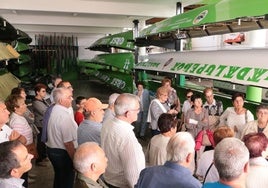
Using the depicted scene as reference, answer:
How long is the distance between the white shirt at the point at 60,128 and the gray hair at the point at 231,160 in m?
1.77

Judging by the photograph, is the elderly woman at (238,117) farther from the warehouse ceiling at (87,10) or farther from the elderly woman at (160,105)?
the warehouse ceiling at (87,10)

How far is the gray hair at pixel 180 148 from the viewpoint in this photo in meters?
1.94

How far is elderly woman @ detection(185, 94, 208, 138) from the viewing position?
168 inches

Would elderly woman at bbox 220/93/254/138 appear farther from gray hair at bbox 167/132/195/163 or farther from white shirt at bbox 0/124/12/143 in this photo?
white shirt at bbox 0/124/12/143

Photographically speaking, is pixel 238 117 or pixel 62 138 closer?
pixel 62 138

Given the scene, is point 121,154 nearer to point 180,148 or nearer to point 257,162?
point 180,148

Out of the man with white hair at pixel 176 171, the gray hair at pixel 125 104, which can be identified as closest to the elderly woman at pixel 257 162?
the man with white hair at pixel 176 171

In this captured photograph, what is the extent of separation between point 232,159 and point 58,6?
734 centimetres

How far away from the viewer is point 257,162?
2.27m

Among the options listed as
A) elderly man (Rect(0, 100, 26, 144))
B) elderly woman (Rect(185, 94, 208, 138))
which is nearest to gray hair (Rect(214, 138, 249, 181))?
elderly man (Rect(0, 100, 26, 144))

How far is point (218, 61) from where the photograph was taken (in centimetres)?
501

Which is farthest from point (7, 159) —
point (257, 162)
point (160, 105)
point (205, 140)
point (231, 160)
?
point (160, 105)

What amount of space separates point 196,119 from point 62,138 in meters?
1.90

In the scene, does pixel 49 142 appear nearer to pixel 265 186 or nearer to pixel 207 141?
pixel 207 141
